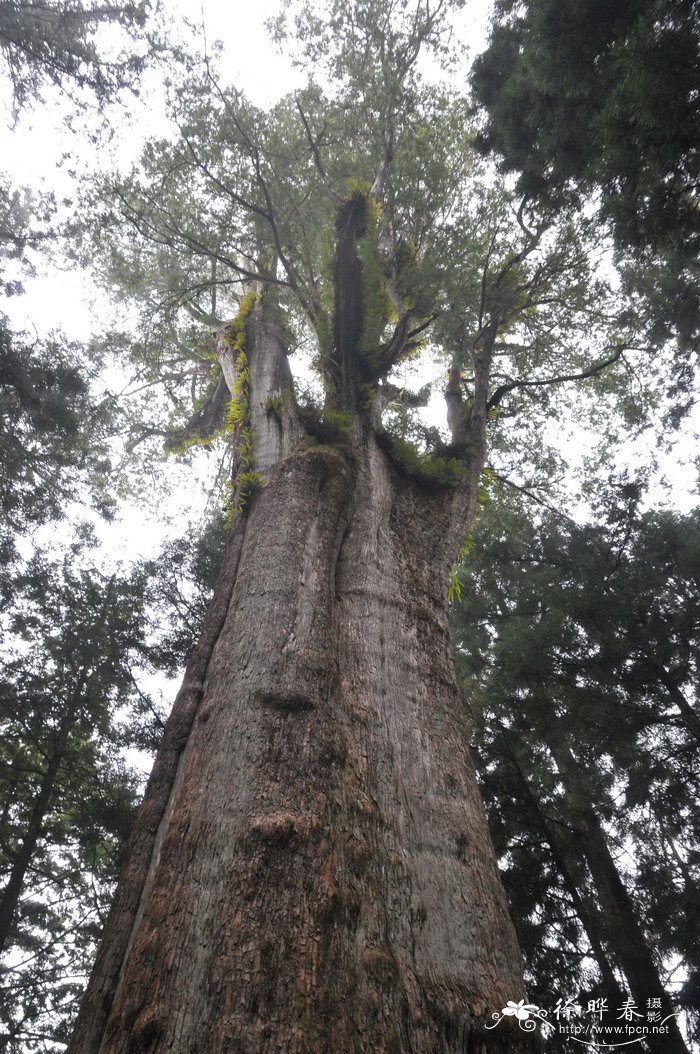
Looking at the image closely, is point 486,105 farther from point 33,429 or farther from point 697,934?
point 697,934

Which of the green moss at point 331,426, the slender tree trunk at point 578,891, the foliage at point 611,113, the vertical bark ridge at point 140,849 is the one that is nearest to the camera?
the vertical bark ridge at point 140,849

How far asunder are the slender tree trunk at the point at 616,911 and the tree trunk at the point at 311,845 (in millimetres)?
3821

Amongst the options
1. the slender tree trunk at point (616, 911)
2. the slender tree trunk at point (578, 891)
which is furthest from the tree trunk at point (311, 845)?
the slender tree trunk at point (616, 911)

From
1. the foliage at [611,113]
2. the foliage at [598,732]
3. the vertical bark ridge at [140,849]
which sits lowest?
the vertical bark ridge at [140,849]

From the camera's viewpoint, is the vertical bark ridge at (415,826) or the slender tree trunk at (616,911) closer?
the vertical bark ridge at (415,826)

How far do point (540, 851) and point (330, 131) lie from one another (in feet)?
39.2

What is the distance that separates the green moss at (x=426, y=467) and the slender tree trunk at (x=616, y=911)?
4.10 meters

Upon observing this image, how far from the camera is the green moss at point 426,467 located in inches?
200

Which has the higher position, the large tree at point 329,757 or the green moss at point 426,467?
the green moss at point 426,467

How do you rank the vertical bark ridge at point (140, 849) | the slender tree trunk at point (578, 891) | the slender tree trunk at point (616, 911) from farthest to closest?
the slender tree trunk at point (578, 891), the slender tree trunk at point (616, 911), the vertical bark ridge at point (140, 849)

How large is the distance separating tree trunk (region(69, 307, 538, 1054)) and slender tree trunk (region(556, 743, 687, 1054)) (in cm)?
382

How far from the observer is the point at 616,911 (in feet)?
19.5

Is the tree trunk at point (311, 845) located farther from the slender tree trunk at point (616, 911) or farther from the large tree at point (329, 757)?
the slender tree trunk at point (616, 911)

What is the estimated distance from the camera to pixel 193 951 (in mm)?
1941
